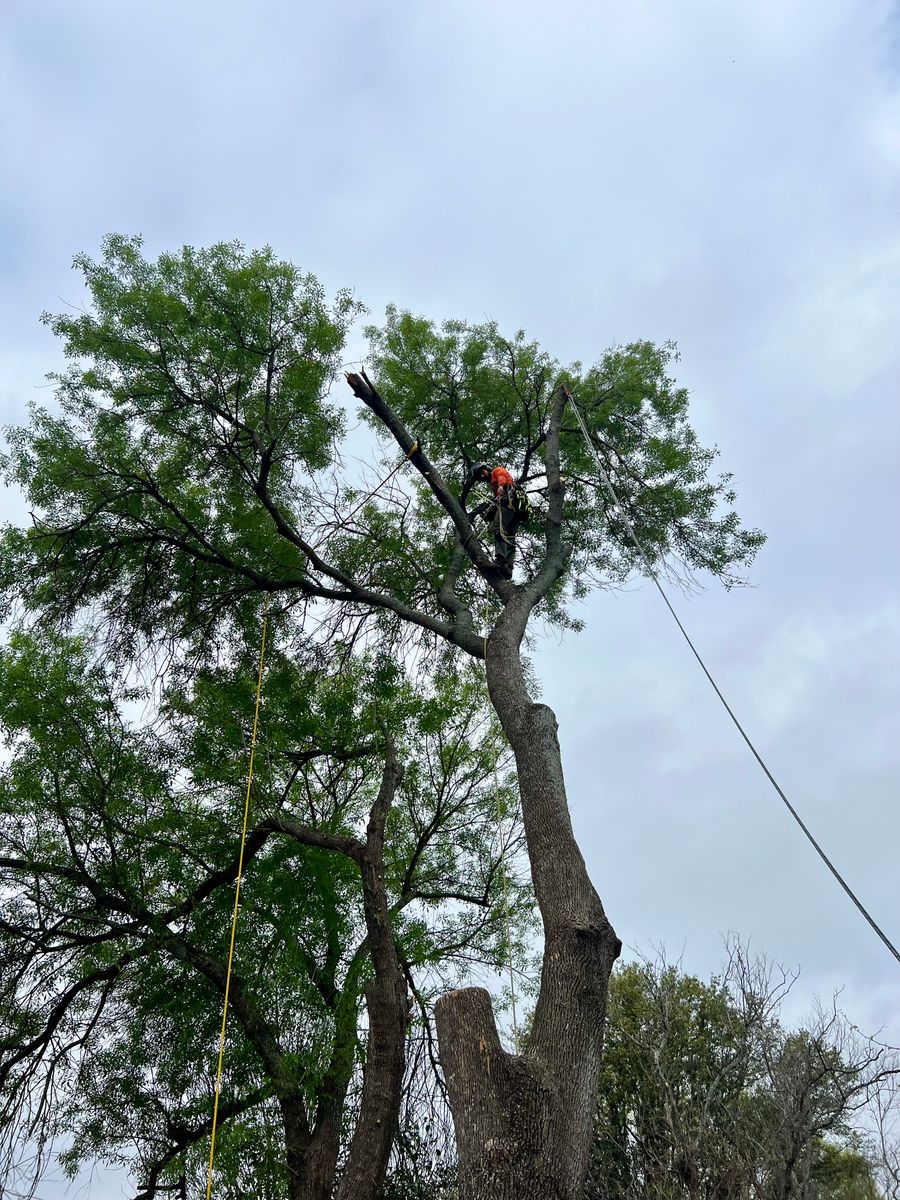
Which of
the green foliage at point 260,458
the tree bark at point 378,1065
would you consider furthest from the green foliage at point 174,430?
the tree bark at point 378,1065

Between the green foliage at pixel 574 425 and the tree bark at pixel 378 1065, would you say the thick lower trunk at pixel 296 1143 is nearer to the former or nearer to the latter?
the tree bark at pixel 378 1065

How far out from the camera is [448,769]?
10.2 m

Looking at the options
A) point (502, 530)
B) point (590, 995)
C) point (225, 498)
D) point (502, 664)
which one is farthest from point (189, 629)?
point (590, 995)

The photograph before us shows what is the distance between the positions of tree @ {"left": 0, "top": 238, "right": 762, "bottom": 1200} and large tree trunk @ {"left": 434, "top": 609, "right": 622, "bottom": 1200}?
1.24ft

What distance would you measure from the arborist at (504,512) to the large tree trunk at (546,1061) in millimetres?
2875

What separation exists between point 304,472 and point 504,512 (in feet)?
6.34

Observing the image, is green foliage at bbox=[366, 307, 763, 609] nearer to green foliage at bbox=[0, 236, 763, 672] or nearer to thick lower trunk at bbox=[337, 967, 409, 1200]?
green foliage at bbox=[0, 236, 763, 672]

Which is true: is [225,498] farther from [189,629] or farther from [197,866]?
[197,866]

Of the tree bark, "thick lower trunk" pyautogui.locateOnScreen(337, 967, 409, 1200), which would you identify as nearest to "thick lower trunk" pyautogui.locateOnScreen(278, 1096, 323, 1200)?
the tree bark

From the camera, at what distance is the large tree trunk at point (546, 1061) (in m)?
Answer: 3.19

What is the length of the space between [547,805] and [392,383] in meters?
5.53

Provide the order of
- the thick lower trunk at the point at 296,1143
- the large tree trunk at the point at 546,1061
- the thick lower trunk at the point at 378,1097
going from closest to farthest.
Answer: the large tree trunk at the point at 546,1061 < the thick lower trunk at the point at 378,1097 < the thick lower trunk at the point at 296,1143

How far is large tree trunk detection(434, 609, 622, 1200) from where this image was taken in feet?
10.5

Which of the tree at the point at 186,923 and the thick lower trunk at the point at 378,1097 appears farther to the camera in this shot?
the tree at the point at 186,923
